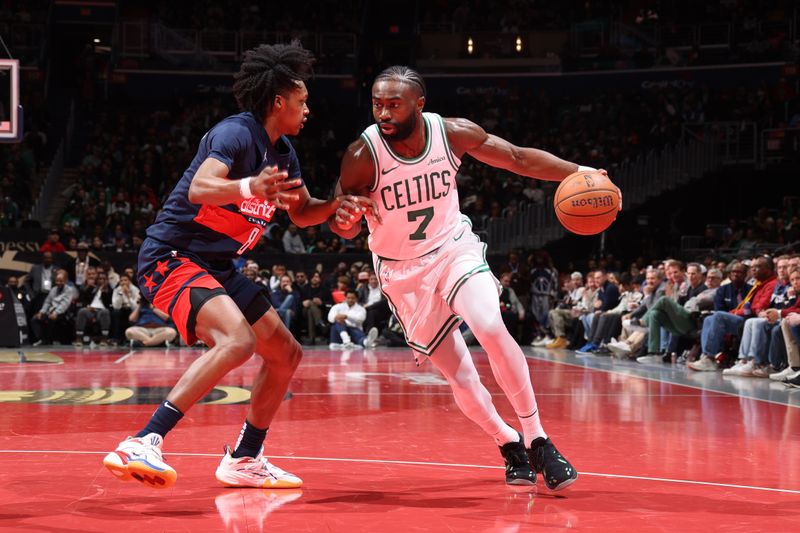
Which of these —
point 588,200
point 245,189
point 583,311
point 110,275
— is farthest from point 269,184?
point 110,275

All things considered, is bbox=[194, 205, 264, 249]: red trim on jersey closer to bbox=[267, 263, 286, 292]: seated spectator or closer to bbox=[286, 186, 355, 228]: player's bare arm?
bbox=[286, 186, 355, 228]: player's bare arm

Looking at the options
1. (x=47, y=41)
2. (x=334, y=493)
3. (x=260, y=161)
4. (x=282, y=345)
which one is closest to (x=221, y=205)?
(x=260, y=161)

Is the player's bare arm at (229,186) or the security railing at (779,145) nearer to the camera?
the player's bare arm at (229,186)

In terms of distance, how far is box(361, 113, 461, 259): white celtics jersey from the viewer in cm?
500

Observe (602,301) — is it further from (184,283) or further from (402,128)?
(184,283)

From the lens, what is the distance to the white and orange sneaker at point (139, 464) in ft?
13.4

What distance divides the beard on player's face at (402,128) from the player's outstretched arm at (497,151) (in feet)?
0.70

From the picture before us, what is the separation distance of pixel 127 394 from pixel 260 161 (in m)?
4.93

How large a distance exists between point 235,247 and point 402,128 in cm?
107

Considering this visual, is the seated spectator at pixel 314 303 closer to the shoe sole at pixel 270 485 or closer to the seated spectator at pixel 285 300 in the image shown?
the seated spectator at pixel 285 300

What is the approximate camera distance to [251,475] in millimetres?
4895

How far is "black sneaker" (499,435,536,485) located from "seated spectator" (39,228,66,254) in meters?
14.4

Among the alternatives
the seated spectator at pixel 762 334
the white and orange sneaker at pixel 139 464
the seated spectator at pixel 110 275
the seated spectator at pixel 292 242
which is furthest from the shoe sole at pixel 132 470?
the seated spectator at pixel 292 242

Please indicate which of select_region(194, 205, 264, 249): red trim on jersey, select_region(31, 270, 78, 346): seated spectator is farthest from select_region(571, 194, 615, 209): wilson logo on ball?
select_region(31, 270, 78, 346): seated spectator
